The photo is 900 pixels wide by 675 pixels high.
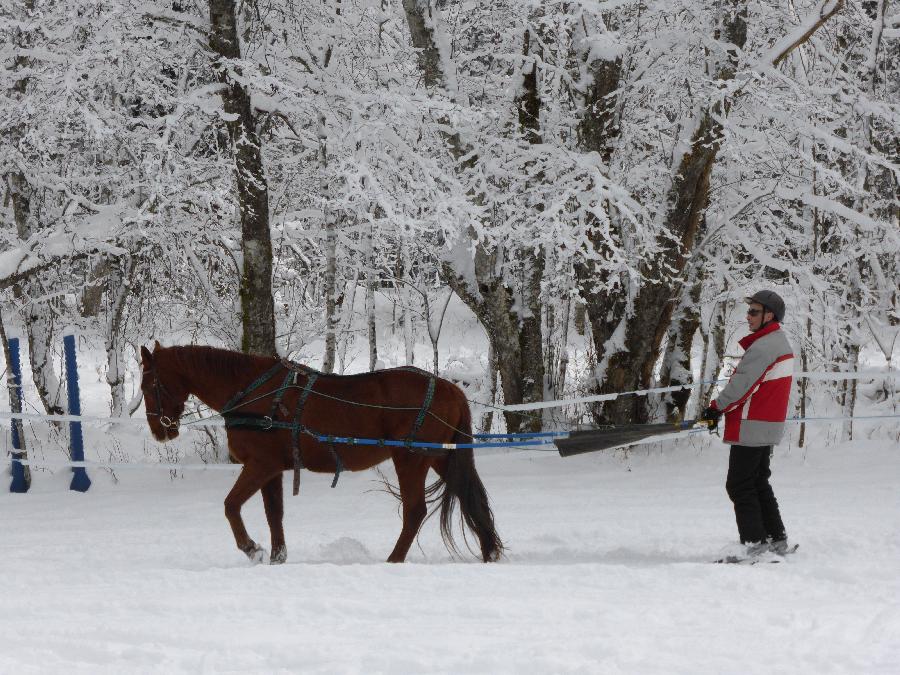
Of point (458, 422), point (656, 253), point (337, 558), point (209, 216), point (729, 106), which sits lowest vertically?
point (337, 558)

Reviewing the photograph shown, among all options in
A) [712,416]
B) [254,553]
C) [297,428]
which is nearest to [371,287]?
[297,428]

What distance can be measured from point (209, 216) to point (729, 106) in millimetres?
6224

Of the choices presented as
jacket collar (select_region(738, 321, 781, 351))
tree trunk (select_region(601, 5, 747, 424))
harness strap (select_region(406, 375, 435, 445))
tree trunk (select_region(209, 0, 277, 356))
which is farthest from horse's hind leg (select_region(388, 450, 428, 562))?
tree trunk (select_region(209, 0, 277, 356))

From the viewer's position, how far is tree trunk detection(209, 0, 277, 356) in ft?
29.5

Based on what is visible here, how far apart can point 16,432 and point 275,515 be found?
5.09 meters

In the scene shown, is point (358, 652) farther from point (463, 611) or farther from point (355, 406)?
point (355, 406)

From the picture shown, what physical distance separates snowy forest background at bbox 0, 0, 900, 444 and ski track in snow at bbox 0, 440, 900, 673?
2596 mm

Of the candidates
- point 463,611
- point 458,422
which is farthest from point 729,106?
point 463,611

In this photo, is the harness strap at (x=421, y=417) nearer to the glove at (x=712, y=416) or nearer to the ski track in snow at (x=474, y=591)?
the ski track in snow at (x=474, y=591)

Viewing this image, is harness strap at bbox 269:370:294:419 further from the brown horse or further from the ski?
the ski

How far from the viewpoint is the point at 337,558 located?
20.3 feet

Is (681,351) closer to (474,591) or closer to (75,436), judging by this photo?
(474,591)

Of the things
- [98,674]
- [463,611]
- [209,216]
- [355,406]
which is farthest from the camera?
[209,216]

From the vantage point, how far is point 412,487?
6090 mm
